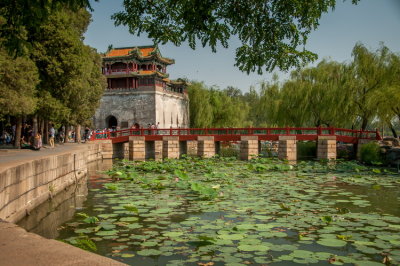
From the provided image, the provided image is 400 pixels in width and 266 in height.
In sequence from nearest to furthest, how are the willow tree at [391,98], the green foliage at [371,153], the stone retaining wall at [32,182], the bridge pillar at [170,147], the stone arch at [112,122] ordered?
the stone retaining wall at [32,182] → the green foliage at [371,153] → the willow tree at [391,98] → the bridge pillar at [170,147] → the stone arch at [112,122]

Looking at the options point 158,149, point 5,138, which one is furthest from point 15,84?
point 158,149

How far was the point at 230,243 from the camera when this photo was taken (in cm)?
426

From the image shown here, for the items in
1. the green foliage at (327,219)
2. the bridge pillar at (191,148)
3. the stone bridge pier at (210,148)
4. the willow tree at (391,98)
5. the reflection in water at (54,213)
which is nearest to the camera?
the green foliage at (327,219)

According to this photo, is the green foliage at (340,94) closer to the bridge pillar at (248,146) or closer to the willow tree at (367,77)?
the willow tree at (367,77)

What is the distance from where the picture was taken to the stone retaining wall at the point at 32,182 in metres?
5.39

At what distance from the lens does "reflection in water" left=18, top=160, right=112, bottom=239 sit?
555 centimetres

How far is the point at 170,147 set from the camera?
2181cm

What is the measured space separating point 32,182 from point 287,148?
1498 cm

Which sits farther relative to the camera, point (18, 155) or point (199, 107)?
point (199, 107)

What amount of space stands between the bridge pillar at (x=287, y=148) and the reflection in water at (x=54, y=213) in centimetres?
1283

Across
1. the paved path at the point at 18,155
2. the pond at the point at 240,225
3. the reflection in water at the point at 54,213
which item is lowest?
the reflection in water at the point at 54,213

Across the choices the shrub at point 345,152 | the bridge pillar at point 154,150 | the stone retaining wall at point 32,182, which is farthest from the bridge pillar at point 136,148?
the shrub at point 345,152

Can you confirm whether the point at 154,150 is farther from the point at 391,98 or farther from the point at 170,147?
the point at 391,98

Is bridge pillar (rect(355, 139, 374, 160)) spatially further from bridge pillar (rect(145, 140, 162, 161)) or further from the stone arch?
the stone arch
